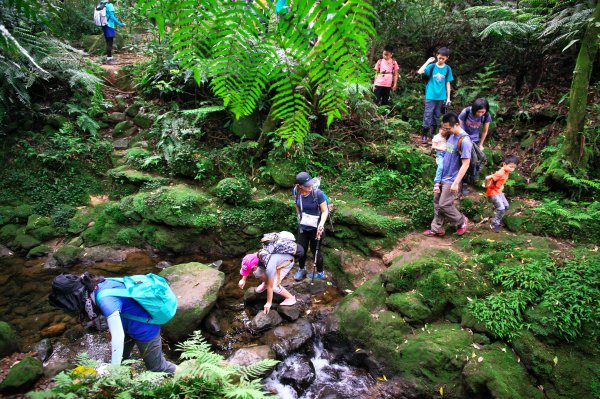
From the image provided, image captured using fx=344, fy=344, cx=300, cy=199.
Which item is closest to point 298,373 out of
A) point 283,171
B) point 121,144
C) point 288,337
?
point 288,337

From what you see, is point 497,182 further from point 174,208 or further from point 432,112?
point 174,208

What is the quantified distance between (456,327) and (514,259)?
4.78ft

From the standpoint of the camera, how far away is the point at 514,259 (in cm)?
526

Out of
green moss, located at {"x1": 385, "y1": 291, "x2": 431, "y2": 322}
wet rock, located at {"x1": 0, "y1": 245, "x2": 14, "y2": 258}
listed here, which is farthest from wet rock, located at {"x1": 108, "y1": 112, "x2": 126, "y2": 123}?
green moss, located at {"x1": 385, "y1": 291, "x2": 431, "y2": 322}

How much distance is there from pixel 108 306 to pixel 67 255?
16.6 ft

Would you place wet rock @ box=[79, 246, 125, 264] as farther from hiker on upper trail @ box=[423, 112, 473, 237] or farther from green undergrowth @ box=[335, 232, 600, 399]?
hiker on upper trail @ box=[423, 112, 473, 237]

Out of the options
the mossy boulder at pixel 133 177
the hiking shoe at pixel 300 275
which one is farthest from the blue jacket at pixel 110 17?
the hiking shoe at pixel 300 275

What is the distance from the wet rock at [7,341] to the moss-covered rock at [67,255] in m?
2.23

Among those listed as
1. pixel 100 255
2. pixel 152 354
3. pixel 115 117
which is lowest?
pixel 100 255

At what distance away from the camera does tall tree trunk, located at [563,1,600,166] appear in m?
6.23

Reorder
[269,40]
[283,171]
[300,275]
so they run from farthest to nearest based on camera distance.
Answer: [283,171] < [300,275] < [269,40]

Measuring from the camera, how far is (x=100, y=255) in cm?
727

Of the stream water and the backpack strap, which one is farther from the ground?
the backpack strap

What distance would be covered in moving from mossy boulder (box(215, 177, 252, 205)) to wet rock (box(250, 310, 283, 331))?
9.51ft
